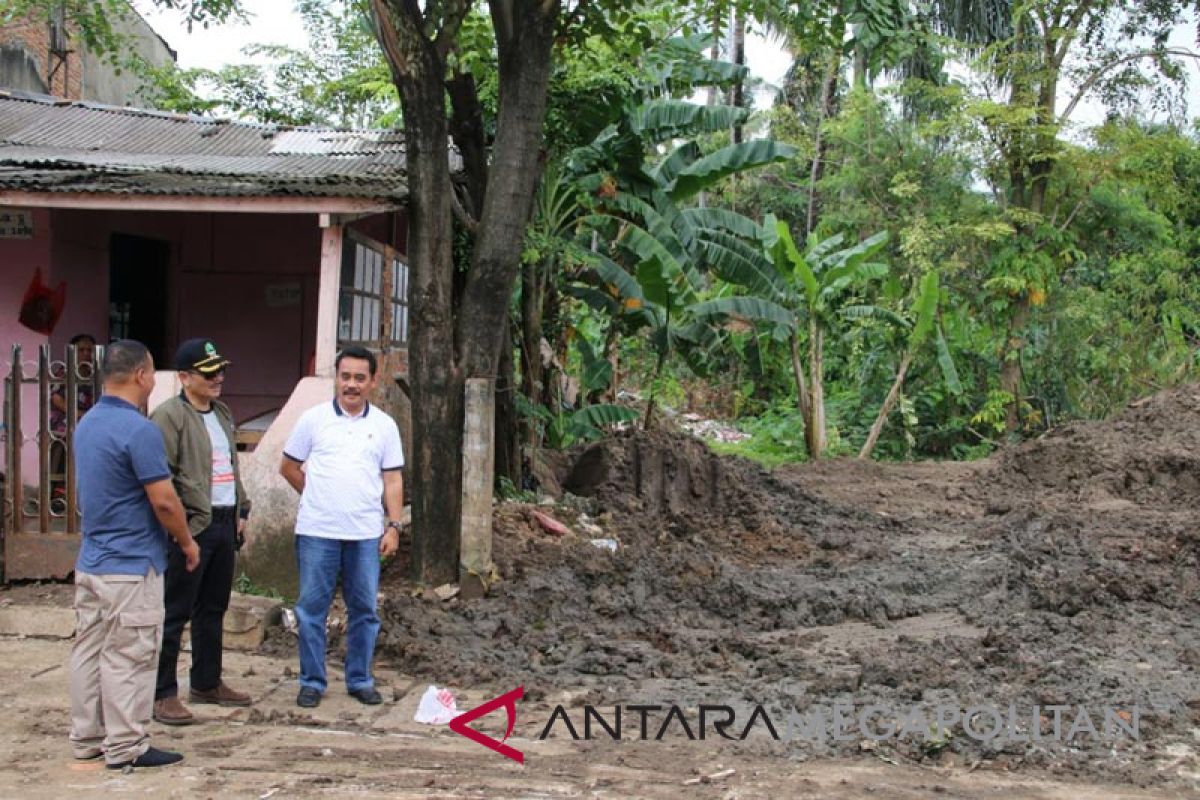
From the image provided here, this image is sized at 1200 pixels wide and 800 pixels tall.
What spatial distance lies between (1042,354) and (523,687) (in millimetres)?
16000

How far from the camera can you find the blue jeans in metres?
5.57

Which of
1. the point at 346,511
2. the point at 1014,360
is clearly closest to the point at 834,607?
the point at 346,511

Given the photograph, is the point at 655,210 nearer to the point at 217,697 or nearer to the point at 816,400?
the point at 816,400

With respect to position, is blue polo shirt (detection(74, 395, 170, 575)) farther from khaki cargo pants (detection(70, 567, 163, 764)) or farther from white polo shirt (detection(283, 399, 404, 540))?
white polo shirt (detection(283, 399, 404, 540))

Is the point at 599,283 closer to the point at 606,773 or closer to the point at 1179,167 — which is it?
the point at 606,773

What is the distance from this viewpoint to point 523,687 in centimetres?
589

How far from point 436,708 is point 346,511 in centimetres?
103

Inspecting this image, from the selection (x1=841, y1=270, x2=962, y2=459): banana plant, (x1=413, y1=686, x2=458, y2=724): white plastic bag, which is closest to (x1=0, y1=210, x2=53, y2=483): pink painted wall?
(x1=413, y1=686, x2=458, y2=724): white plastic bag

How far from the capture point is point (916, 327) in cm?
1750

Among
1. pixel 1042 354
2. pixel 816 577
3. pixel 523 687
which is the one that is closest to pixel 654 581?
pixel 816 577

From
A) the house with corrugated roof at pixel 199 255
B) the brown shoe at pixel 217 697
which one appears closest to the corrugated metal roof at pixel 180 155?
the house with corrugated roof at pixel 199 255

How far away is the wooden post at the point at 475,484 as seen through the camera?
25.2 feet

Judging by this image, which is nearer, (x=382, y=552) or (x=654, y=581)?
(x=382, y=552)

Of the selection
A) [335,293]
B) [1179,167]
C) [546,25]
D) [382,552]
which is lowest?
[382,552]
